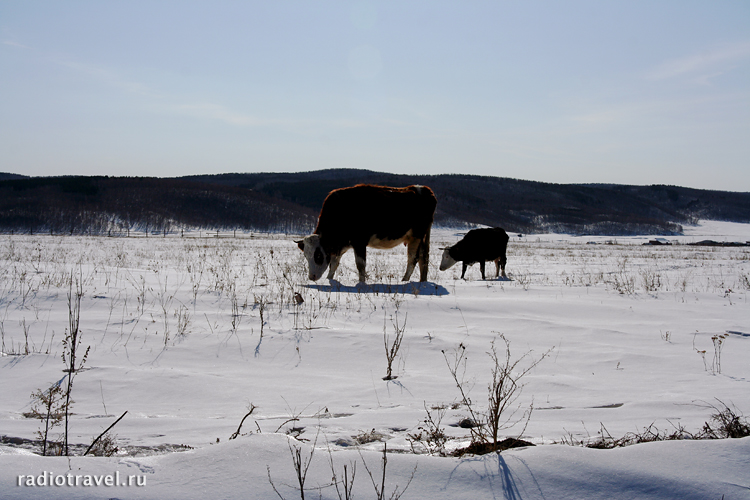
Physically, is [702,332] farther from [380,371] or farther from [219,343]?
[219,343]

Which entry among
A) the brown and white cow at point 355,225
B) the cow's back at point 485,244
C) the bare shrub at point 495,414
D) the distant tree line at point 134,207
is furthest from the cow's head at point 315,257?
the distant tree line at point 134,207

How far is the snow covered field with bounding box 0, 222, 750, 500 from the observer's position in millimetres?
1997

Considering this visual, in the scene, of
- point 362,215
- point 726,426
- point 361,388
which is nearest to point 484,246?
point 362,215

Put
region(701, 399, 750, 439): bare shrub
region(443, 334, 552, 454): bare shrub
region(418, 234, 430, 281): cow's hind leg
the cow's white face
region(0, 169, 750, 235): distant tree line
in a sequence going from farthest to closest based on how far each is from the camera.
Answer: region(0, 169, 750, 235): distant tree line < the cow's white face < region(418, 234, 430, 281): cow's hind leg < region(701, 399, 750, 439): bare shrub < region(443, 334, 552, 454): bare shrub

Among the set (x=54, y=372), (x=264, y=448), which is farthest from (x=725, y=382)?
(x=54, y=372)

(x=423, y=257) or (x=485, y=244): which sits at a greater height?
(x=485, y=244)

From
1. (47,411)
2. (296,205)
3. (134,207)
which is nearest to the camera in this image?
(47,411)

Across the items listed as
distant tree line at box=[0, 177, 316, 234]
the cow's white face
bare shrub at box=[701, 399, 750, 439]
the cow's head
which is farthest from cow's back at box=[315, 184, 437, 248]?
distant tree line at box=[0, 177, 316, 234]

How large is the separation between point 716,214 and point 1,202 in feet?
555

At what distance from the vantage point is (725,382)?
3.72 meters

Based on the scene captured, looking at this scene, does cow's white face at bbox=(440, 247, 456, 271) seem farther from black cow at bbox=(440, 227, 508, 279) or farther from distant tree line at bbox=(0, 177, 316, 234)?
distant tree line at bbox=(0, 177, 316, 234)

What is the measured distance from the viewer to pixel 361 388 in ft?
12.0

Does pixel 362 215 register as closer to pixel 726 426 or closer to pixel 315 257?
pixel 315 257

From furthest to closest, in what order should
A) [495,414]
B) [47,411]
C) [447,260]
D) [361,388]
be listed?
[447,260]
[361,388]
[47,411]
[495,414]
